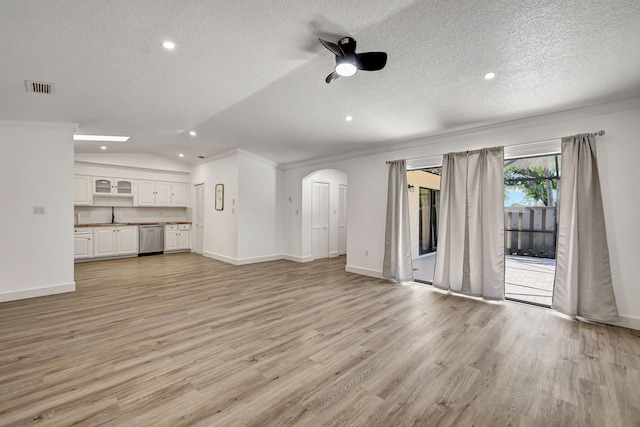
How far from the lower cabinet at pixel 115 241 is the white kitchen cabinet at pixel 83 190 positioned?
787mm

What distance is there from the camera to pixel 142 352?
98.7 inches

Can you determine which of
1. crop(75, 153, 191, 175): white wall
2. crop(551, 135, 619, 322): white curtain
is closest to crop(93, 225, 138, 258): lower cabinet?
Result: crop(75, 153, 191, 175): white wall

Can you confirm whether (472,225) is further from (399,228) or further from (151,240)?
(151,240)

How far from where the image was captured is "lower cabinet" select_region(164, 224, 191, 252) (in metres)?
8.21

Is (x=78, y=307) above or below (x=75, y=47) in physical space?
below

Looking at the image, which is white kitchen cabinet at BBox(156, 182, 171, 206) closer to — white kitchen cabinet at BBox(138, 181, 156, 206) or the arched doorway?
white kitchen cabinet at BBox(138, 181, 156, 206)

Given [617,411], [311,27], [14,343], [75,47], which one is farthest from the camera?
[14,343]

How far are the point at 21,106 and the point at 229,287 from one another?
3.76 metres

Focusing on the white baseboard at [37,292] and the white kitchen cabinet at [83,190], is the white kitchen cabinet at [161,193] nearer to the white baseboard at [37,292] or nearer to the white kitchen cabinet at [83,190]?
the white kitchen cabinet at [83,190]

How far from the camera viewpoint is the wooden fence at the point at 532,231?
179 inches

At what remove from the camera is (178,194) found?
8695 mm

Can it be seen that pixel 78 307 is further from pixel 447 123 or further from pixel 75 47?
pixel 447 123

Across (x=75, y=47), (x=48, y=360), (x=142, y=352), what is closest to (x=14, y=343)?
(x=48, y=360)

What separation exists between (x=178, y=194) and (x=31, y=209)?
460 cm
